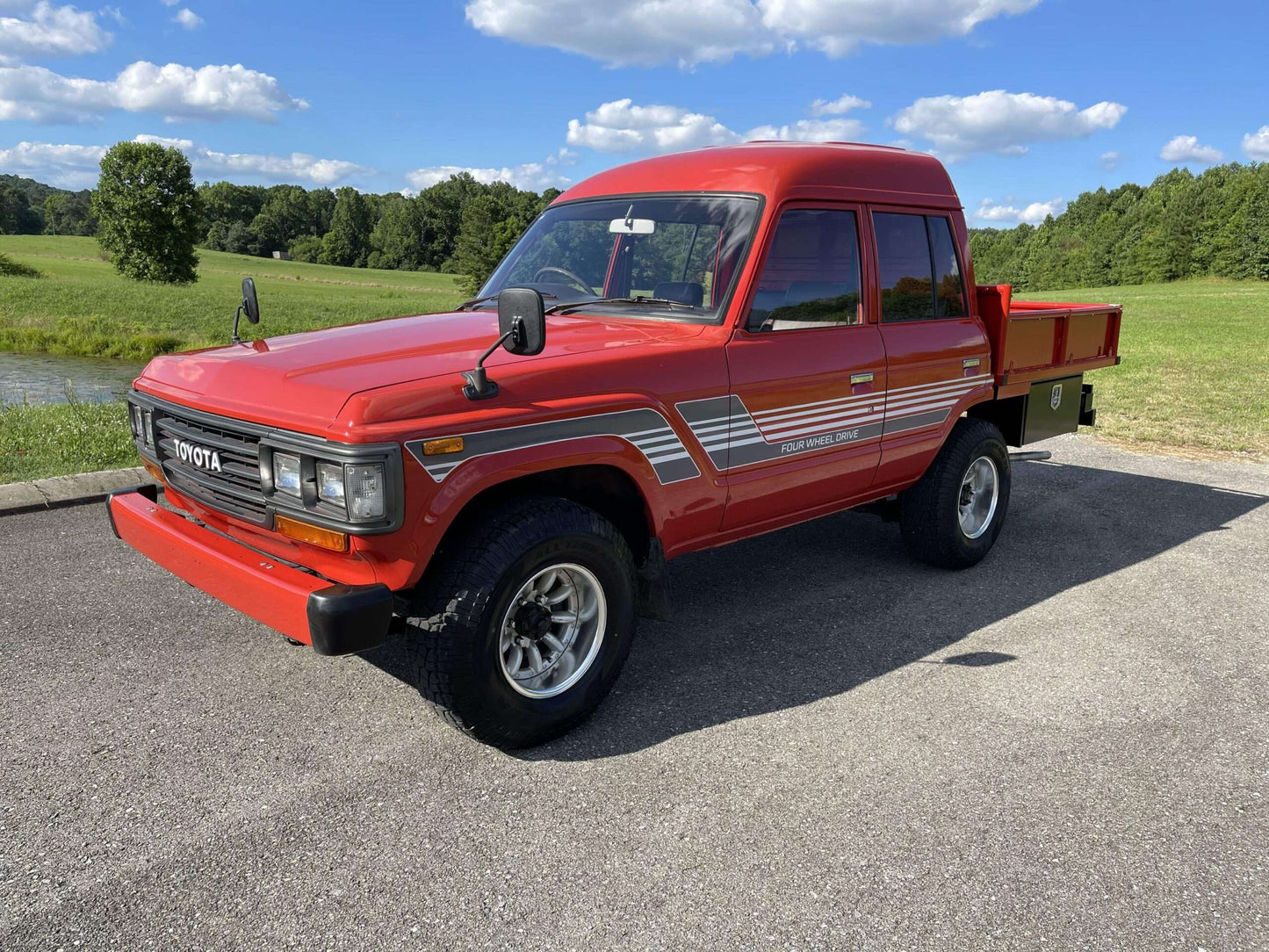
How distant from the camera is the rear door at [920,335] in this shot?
183 inches

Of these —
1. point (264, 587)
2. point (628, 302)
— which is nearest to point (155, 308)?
point (628, 302)

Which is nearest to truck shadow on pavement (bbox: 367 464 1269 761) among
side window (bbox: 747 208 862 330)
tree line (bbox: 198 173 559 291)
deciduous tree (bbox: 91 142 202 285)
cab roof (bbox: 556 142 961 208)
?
side window (bbox: 747 208 862 330)

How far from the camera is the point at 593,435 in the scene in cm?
333

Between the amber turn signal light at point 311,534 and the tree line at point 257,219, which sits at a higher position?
the tree line at point 257,219

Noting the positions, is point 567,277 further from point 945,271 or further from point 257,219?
point 257,219

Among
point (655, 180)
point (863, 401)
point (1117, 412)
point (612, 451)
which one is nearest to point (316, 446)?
point (612, 451)

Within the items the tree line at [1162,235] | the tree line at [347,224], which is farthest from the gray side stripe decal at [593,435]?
the tree line at [347,224]

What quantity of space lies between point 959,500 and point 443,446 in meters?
3.48

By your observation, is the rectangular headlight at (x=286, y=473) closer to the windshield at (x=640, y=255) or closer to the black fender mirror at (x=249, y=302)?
the black fender mirror at (x=249, y=302)

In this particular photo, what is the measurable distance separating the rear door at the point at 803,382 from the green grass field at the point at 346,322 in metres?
5.15

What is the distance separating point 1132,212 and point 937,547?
97.1m

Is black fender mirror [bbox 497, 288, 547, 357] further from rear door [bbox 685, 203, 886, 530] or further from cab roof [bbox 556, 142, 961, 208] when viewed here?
cab roof [bbox 556, 142, 961, 208]

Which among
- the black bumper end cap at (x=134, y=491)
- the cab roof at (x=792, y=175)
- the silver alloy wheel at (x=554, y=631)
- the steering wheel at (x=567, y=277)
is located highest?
the cab roof at (x=792, y=175)

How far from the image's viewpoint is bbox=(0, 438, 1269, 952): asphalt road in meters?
2.52
